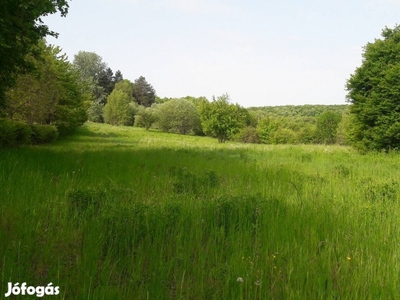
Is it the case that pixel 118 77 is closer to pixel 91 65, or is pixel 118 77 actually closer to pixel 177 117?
pixel 91 65

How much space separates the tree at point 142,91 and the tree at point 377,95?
75.9 meters

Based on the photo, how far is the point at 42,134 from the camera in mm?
17281

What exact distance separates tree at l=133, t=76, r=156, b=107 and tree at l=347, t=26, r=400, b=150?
75.9 m

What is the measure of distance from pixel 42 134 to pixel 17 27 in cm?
1157

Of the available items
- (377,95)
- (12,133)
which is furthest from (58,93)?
(377,95)

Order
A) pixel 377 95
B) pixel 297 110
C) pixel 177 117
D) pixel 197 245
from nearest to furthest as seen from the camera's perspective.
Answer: pixel 197 245, pixel 377 95, pixel 177 117, pixel 297 110

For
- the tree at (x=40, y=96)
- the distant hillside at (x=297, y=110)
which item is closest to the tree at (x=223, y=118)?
the tree at (x=40, y=96)

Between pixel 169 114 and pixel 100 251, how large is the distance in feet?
181

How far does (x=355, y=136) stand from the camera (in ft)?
54.5

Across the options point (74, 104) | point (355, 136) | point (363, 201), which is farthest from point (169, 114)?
point (363, 201)

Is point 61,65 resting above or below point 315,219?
above

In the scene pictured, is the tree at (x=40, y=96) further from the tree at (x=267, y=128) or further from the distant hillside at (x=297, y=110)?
the distant hillside at (x=297, y=110)

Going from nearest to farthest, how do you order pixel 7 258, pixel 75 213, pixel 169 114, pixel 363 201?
1. pixel 7 258
2. pixel 75 213
3. pixel 363 201
4. pixel 169 114

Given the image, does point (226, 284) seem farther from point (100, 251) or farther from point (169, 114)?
point (169, 114)
